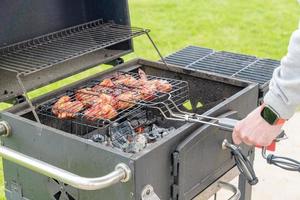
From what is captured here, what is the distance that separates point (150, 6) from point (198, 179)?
4710mm

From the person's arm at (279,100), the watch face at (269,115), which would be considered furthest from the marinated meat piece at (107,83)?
the watch face at (269,115)

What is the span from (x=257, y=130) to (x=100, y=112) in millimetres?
648

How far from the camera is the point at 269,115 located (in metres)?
1.68

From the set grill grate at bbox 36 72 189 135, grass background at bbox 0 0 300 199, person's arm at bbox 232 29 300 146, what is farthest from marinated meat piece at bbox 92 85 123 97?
grass background at bbox 0 0 300 199

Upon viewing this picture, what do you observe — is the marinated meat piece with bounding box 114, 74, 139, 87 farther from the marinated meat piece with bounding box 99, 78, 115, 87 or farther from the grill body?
the grill body

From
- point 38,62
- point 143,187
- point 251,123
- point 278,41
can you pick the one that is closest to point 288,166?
point 251,123

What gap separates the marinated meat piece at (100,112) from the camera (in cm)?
209

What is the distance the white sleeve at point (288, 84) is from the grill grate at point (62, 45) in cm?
80

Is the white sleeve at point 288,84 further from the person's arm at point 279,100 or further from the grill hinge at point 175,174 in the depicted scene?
the grill hinge at point 175,174

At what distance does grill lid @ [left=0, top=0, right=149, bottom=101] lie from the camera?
2.20 metres

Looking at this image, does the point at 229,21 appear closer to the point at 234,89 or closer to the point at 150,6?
the point at 150,6

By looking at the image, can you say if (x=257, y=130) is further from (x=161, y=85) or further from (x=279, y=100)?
(x=161, y=85)

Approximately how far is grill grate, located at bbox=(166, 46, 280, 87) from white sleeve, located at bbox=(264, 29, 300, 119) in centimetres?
85

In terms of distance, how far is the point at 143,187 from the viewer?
173 centimetres
